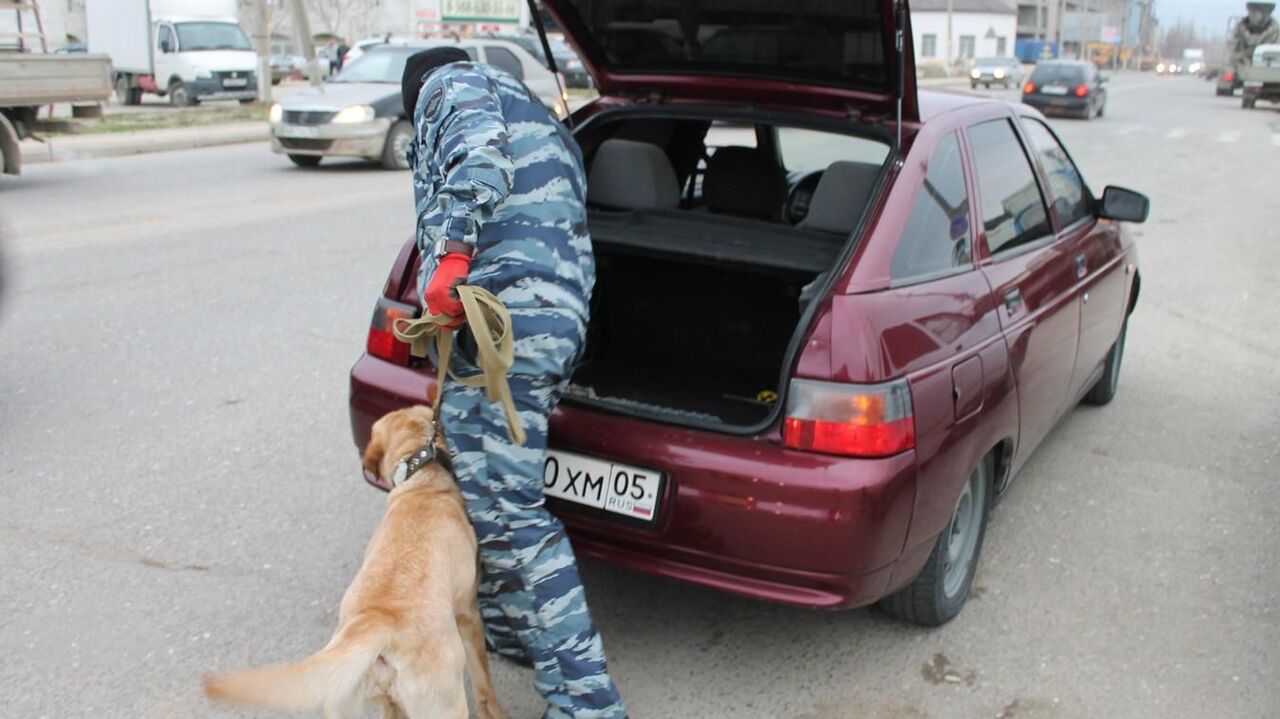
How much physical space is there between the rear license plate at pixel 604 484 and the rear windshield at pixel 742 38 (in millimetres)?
1484

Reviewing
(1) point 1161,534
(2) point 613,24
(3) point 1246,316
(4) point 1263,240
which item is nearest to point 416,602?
(2) point 613,24

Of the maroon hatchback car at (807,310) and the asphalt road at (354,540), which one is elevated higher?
the maroon hatchback car at (807,310)

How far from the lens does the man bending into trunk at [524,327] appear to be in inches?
110

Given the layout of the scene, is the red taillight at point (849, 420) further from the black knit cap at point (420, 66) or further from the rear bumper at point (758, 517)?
the black knit cap at point (420, 66)

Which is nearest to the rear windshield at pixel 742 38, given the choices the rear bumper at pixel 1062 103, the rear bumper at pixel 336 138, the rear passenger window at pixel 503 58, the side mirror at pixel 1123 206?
the side mirror at pixel 1123 206

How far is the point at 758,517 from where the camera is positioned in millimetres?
2928

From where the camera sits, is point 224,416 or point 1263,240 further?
point 1263,240

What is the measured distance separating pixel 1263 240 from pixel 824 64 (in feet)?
31.1

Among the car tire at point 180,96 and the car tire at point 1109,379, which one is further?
the car tire at point 180,96

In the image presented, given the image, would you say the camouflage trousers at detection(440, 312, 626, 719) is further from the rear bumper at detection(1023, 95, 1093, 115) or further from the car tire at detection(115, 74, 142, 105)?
the rear bumper at detection(1023, 95, 1093, 115)

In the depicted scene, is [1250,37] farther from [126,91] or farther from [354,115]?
[354,115]

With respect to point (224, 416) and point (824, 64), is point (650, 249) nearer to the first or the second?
point (824, 64)

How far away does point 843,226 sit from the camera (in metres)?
3.85

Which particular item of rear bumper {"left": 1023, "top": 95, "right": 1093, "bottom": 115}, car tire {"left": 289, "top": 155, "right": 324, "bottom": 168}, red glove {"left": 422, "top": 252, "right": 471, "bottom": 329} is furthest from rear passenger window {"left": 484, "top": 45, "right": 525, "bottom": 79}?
rear bumper {"left": 1023, "top": 95, "right": 1093, "bottom": 115}
